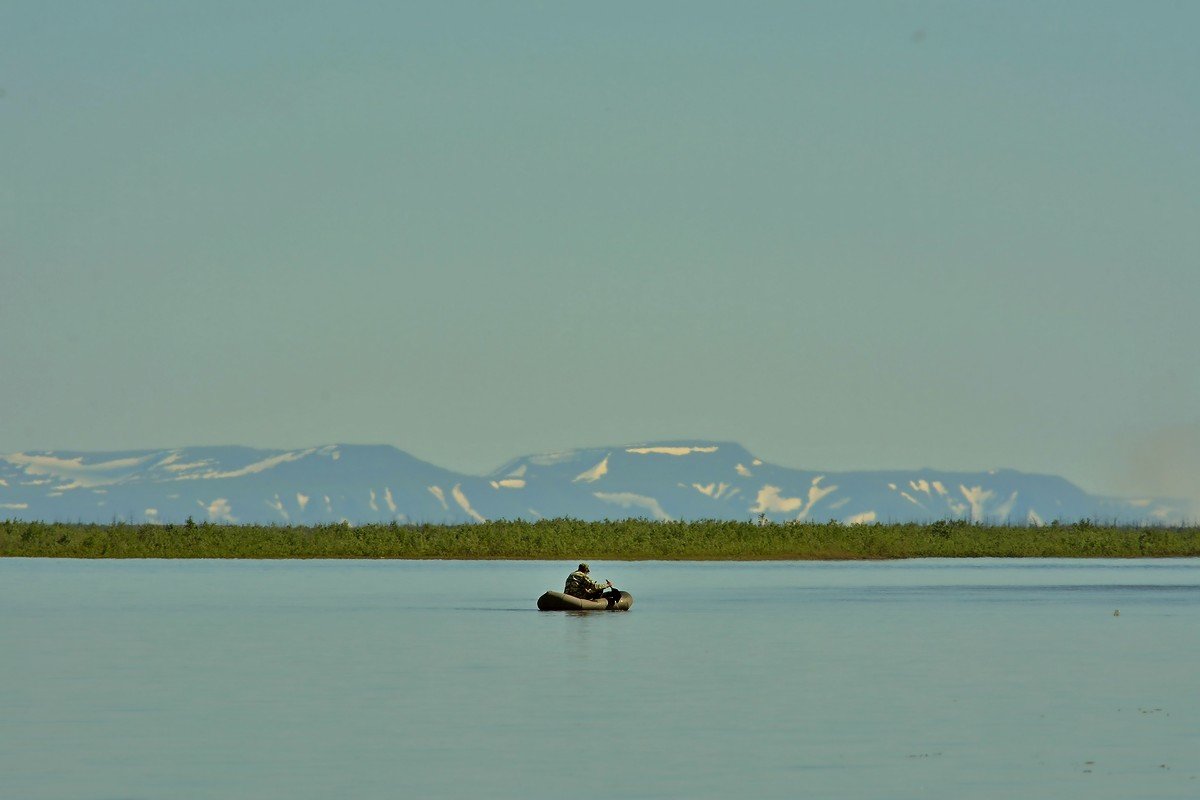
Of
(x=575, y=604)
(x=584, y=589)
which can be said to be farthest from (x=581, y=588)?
(x=575, y=604)

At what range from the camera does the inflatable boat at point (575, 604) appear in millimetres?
61250

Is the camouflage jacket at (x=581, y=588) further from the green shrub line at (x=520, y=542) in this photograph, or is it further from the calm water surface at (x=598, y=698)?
the green shrub line at (x=520, y=542)

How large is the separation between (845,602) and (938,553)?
195 feet

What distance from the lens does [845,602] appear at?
228 ft

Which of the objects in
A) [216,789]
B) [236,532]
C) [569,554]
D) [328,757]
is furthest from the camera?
[236,532]

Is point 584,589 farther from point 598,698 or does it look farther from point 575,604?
point 598,698

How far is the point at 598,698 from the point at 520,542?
8190 cm

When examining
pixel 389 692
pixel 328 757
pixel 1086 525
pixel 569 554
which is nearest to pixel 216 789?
pixel 328 757

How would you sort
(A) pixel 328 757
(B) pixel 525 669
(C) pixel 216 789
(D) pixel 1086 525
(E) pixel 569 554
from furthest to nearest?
(D) pixel 1086 525
(E) pixel 569 554
(B) pixel 525 669
(A) pixel 328 757
(C) pixel 216 789

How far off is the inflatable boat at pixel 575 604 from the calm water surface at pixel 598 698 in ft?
1.49

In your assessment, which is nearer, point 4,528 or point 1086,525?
point 4,528

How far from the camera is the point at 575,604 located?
6134 centimetres

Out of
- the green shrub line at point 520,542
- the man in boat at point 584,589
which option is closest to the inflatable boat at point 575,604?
the man in boat at point 584,589

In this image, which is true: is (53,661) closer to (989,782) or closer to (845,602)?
(989,782)
